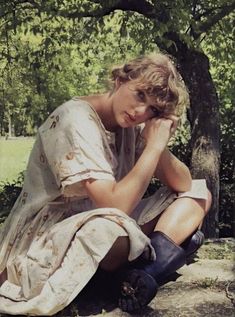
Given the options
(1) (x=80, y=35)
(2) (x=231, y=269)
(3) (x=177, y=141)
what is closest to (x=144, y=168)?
(2) (x=231, y=269)

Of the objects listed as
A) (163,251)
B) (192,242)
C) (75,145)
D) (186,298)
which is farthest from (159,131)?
(186,298)

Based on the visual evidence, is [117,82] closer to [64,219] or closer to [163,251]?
[64,219]

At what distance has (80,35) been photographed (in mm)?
6703

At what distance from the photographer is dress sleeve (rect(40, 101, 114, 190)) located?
8.38ft

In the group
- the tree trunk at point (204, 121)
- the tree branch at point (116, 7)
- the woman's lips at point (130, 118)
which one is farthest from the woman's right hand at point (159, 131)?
the tree trunk at point (204, 121)

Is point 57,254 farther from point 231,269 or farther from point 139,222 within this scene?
point 231,269

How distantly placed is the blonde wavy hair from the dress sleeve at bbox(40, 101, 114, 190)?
26 centimetres

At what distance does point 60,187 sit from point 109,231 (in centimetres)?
34

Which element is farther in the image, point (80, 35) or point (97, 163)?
point (80, 35)

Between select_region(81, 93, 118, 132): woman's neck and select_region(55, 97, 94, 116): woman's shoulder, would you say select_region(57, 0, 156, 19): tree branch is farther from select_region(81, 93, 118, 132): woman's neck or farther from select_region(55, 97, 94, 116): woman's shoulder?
select_region(55, 97, 94, 116): woman's shoulder

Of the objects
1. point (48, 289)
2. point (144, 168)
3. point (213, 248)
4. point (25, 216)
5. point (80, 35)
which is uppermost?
point (80, 35)

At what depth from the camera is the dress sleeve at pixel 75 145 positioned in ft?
8.38

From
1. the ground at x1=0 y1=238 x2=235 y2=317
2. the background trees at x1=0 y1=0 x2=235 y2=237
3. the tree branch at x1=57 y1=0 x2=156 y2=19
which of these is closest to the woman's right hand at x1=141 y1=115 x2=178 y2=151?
the ground at x1=0 y1=238 x2=235 y2=317

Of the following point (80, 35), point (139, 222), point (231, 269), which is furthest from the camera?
point (80, 35)
